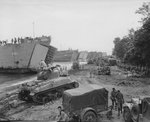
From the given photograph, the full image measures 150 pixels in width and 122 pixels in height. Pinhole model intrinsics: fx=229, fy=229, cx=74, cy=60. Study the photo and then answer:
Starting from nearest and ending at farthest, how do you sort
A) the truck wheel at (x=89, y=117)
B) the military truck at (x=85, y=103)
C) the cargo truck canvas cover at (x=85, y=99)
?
the truck wheel at (x=89, y=117) < the military truck at (x=85, y=103) < the cargo truck canvas cover at (x=85, y=99)

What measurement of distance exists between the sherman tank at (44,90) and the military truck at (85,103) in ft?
16.7

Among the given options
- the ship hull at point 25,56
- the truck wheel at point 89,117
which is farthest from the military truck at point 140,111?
the ship hull at point 25,56

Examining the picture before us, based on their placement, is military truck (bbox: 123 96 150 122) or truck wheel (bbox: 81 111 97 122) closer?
military truck (bbox: 123 96 150 122)

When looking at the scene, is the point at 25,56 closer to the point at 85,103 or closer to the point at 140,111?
the point at 85,103

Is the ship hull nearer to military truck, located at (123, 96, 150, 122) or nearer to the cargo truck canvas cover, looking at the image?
the cargo truck canvas cover

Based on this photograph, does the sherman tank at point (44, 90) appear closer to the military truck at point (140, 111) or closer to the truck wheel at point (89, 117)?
the truck wheel at point (89, 117)

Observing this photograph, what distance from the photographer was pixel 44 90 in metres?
16.2

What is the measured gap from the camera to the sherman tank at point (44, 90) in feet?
52.3

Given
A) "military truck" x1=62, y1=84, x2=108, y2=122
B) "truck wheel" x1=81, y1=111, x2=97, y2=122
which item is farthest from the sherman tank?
"truck wheel" x1=81, y1=111, x2=97, y2=122

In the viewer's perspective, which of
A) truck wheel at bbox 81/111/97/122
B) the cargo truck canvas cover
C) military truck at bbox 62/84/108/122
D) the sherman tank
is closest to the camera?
truck wheel at bbox 81/111/97/122

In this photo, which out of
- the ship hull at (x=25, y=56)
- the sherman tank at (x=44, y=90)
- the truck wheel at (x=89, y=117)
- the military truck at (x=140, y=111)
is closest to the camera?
the military truck at (x=140, y=111)

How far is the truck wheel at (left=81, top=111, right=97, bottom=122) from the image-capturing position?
10.1 m

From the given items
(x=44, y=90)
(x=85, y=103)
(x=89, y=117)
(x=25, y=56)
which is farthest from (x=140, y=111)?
(x=25, y=56)

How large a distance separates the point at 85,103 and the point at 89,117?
689mm
